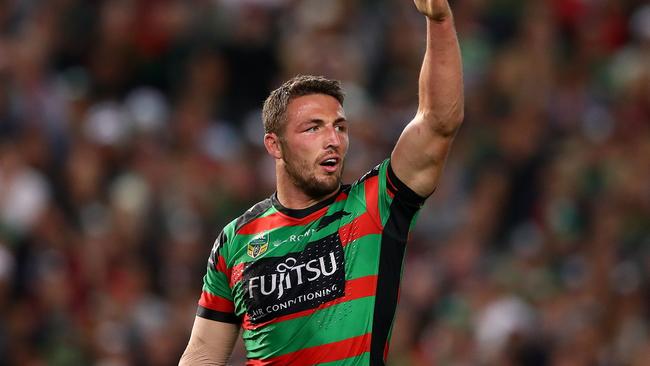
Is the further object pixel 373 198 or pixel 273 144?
pixel 273 144

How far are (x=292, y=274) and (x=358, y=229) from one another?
30 centimetres

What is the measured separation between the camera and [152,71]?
12.1 m

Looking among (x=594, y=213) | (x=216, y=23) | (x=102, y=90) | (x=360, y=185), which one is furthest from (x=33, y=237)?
(x=360, y=185)

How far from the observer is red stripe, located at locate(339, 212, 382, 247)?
15.3 feet

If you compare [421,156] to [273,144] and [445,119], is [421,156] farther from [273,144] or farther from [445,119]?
[273,144]

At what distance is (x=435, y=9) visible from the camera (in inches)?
173

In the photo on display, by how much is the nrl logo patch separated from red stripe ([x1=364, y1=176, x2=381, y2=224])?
0.42 metres

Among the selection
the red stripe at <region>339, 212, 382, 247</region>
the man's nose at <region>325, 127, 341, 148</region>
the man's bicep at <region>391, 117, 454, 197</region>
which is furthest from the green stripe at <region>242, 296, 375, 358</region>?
the man's nose at <region>325, 127, 341, 148</region>

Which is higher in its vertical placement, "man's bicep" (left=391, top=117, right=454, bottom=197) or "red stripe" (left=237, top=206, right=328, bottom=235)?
"man's bicep" (left=391, top=117, right=454, bottom=197)

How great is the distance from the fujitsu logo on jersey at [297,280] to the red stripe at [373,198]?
0.53ft

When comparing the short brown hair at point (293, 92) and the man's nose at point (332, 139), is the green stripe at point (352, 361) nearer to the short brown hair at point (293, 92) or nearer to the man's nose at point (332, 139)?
the man's nose at point (332, 139)

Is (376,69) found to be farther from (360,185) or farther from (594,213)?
(360,185)

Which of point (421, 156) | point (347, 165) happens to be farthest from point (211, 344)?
point (347, 165)

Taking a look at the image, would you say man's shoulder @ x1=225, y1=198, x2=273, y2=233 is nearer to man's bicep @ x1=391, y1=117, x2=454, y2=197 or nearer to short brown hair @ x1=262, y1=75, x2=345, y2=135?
short brown hair @ x1=262, y1=75, x2=345, y2=135
